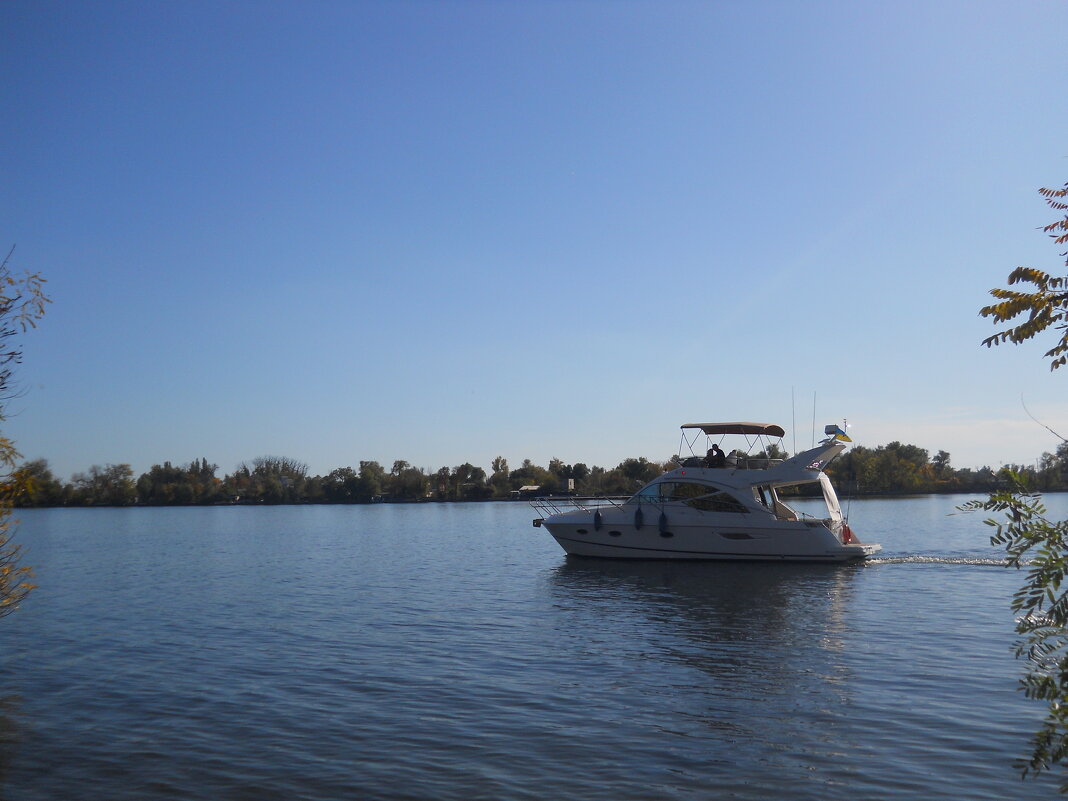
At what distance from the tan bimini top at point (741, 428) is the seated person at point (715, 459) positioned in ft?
6.91

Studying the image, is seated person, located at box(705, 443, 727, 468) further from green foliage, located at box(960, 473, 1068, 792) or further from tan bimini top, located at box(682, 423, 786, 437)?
green foliage, located at box(960, 473, 1068, 792)

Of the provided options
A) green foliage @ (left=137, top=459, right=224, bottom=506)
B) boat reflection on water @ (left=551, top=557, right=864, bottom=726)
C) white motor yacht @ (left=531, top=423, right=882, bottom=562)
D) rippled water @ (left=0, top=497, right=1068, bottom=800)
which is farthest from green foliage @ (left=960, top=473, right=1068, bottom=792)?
green foliage @ (left=137, top=459, right=224, bottom=506)

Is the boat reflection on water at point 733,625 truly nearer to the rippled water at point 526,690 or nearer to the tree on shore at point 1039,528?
the rippled water at point 526,690

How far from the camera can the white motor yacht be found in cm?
3456

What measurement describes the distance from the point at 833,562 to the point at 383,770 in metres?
28.3

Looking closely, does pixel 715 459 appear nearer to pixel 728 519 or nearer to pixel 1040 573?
pixel 728 519

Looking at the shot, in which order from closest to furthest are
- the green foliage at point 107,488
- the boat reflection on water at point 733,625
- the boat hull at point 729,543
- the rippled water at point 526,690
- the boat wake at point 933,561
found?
the rippled water at point 526,690 < the boat reflection on water at point 733,625 < the boat wake at point 933,561 < the boat hull at point 729,543 < the green foliage at point 107,488

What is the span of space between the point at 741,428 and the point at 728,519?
492 centimetres

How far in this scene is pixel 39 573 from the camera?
39.0 metres

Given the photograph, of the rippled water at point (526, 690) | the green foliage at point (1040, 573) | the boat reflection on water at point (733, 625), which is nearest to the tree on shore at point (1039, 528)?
the green foliage at point (1040, 573)

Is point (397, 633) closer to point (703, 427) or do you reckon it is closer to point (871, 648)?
point (871, 648)

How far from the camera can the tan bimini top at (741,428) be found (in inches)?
1479

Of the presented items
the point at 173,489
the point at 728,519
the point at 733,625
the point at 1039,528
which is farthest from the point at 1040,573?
the point at 173,489

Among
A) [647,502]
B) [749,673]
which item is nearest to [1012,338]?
[749,673]
